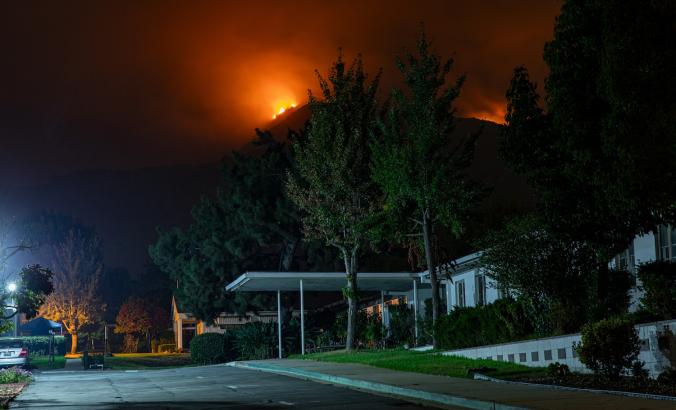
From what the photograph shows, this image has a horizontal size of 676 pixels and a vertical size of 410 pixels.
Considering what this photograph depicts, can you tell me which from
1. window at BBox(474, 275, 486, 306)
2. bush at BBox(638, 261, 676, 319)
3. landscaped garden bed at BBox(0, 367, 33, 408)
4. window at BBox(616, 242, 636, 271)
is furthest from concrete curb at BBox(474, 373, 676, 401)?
window at BBox(474, 275, 486, 306)

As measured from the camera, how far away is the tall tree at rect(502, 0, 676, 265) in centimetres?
1460

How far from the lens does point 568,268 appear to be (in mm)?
23641

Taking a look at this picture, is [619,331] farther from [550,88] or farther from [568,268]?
[568,268]

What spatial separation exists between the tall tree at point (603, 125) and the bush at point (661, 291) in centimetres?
92

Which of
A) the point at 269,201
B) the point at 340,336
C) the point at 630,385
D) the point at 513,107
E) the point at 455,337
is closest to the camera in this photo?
the point at 630,385

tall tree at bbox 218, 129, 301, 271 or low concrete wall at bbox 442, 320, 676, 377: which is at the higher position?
tall tree at bbox 218, 129, 301, 271

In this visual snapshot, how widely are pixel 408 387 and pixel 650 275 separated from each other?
219 inches

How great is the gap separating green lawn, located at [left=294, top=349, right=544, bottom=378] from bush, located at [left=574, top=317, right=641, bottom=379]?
298 cm

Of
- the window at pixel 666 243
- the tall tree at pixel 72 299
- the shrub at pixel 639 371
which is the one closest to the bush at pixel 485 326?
the window at pixel 666 243

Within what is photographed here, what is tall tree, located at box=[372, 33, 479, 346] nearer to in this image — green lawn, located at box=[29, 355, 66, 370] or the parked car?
the parked car

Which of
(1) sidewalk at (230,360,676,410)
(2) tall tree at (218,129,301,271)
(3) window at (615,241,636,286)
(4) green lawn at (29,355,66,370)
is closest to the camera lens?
(1) sidewalk at (230,360,676,410)

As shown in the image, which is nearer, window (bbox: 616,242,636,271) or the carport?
window (bbox: 616,242,636,271)

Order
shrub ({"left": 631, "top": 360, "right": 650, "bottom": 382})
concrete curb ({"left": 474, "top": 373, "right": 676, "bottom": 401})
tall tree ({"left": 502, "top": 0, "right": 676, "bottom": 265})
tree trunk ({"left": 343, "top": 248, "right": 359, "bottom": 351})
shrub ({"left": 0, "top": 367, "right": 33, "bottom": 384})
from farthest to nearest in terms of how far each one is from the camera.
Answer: tree trunk ({"left": 343, "top": 248, "right": 359, "bottom": 351}) < shrub ({"left": 0, "top": 367, "right": 33, "bottom": 384}) < shrub ({"left": 631, "top": 360, "right": 650, "bottom": 382}) < tall tree ({"left": 502, "top": 0, "right": 676, "bottom": 265}) < concrete curb ({"left": 474, "top": 373, "right": 676, "bottom": 401})

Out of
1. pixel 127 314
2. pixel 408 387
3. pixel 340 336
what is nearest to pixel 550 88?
pixel 408 387
